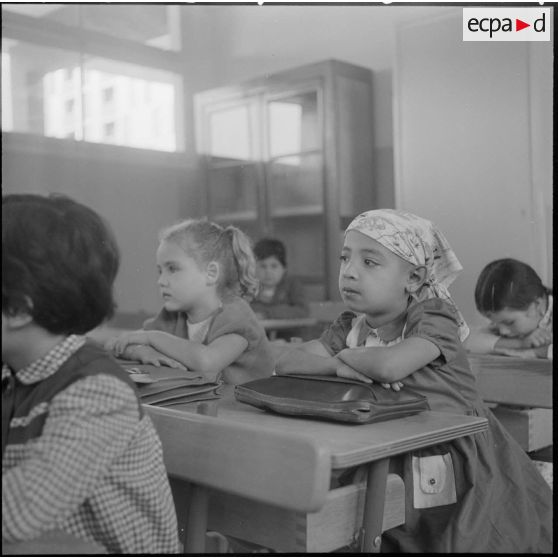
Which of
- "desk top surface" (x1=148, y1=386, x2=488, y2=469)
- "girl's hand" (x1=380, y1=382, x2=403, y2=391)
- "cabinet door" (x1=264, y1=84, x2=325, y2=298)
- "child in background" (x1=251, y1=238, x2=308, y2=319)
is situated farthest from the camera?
"cabinet door" (x1=264, y1=84, x2=325, y2=298)

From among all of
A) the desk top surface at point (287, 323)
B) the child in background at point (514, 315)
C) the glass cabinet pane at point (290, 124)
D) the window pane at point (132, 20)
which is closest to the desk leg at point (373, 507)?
the child in background at point (514, 315)

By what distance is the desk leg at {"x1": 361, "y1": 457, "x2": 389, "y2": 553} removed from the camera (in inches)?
36.9

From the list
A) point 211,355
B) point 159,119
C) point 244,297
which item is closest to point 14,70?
point 159,119

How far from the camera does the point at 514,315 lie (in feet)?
6.28

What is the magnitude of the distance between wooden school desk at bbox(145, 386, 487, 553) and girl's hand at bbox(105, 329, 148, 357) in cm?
43

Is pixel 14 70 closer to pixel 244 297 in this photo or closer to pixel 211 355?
pixel 244 297

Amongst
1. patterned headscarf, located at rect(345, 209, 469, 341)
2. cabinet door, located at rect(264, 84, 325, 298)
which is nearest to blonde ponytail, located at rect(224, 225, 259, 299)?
patterned headscarf, located at rect(345, 209, 469, 341)

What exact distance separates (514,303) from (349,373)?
0.95 meters

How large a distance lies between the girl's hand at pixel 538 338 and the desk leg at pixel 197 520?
119cm

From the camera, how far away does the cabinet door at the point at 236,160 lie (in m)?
4.34

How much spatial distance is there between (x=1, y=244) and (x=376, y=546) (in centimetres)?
60

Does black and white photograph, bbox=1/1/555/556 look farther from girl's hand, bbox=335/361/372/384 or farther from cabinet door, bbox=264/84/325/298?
cabinet door, bbox=264/84/325/298

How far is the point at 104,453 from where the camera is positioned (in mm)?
750

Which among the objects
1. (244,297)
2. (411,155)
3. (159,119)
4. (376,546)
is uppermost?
(159,119)
